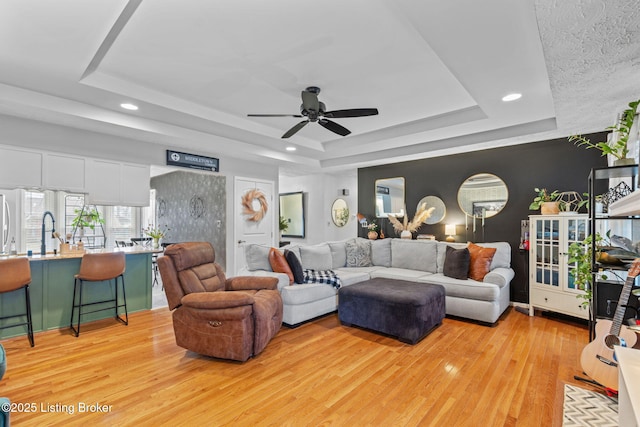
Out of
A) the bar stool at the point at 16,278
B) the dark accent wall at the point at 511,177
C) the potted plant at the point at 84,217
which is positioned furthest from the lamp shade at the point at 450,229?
the bar stool at the point at 16,278

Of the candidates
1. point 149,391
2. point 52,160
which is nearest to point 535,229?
point 149,391

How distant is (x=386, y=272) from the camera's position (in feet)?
15.4

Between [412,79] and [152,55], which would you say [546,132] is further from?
[152,55]

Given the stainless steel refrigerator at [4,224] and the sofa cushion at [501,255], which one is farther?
the sofa cushion at [501,255]

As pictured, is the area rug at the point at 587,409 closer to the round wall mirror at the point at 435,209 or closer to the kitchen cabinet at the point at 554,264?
the kitchen cabinet at the point at 554,264

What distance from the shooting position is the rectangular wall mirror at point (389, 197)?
Answer: 5941 millimetres

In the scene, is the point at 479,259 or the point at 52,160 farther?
the point at 479,259

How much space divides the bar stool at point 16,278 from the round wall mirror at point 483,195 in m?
5.64

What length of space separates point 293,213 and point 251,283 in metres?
5.03

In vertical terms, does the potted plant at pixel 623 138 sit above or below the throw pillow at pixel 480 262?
above

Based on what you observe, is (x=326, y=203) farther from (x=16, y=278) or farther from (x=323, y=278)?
(x=16, y=278)

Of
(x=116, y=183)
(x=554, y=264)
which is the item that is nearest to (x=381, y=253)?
(x=554, y=264)

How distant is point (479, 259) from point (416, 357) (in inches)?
73.9

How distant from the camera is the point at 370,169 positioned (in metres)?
6.39
